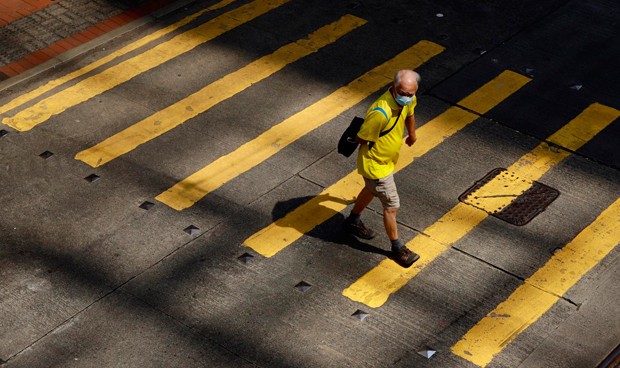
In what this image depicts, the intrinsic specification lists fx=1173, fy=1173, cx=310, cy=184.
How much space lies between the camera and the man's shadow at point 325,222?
13109 millimetres

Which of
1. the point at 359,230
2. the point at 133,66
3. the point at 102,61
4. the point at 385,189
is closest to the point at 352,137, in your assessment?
the point at 385,189

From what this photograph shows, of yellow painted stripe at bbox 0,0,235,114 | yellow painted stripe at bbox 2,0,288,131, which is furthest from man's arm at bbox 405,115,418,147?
yellow painted stripe at bbox 0,0,235,114

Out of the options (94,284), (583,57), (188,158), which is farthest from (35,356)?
(583,57)

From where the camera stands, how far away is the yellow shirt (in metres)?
11.9

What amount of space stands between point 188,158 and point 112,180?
1.00 meters

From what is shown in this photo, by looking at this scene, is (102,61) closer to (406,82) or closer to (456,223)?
(456,223)

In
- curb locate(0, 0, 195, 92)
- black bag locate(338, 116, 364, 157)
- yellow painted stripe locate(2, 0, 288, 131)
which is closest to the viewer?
black bag locate(338, 116, 364, 157)

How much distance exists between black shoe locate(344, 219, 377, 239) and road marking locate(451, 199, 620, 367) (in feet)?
5.73

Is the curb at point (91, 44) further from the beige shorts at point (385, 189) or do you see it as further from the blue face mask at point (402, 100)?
the blue face mask at point (402, 100)

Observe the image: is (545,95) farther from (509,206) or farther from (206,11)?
(206,11)

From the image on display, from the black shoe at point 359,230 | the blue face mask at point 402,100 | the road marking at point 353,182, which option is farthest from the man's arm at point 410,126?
the road marking at point 353,182

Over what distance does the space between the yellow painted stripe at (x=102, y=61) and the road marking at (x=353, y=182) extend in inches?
179

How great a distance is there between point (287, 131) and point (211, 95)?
55.8 inches

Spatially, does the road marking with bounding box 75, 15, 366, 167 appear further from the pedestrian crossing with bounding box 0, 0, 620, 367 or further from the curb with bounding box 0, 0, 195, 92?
the curb with bounding box 0, 0, 195, 92
